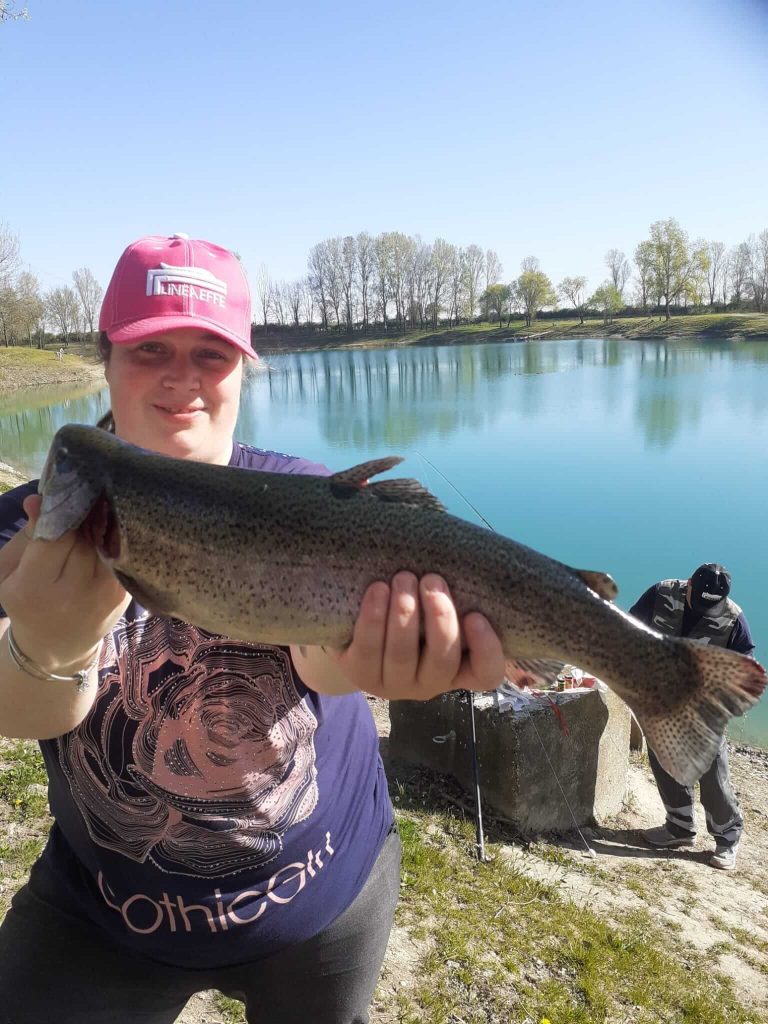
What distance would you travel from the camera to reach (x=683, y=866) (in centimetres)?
792

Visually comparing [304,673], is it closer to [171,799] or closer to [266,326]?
[171,799]

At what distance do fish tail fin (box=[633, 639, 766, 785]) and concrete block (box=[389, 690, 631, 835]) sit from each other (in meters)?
4.74

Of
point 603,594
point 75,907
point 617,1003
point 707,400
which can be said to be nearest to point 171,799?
point 75,907

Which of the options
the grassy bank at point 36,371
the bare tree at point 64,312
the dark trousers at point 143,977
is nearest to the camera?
Answer: the dark trousers at point 143,977

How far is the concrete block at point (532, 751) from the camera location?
7336 millimetres

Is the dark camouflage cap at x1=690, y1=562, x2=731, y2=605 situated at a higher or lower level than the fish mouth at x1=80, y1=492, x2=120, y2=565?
lower

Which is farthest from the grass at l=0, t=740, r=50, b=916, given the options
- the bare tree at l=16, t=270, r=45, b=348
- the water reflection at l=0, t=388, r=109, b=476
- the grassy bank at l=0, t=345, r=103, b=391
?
the bare tree at l=16, t=270, r=45, b=348

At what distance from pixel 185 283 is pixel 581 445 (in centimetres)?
3126

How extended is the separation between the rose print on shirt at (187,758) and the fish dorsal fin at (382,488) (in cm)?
81

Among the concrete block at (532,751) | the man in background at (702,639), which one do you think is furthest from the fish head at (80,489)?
the man in background at (702,639)

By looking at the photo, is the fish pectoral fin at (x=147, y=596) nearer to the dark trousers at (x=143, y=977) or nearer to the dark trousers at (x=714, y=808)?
the dark trousers at (x=143, y=977)

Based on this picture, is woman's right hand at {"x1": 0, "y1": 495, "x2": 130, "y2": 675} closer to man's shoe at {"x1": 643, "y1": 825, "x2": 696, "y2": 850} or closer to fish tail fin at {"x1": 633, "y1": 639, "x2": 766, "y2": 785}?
fish tail fin at {"x1": 633, "y1": 639, "x2": 766, "y2": 785}

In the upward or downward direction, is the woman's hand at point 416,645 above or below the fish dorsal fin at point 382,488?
below

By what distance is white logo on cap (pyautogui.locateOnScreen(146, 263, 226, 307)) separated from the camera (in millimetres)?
2807
